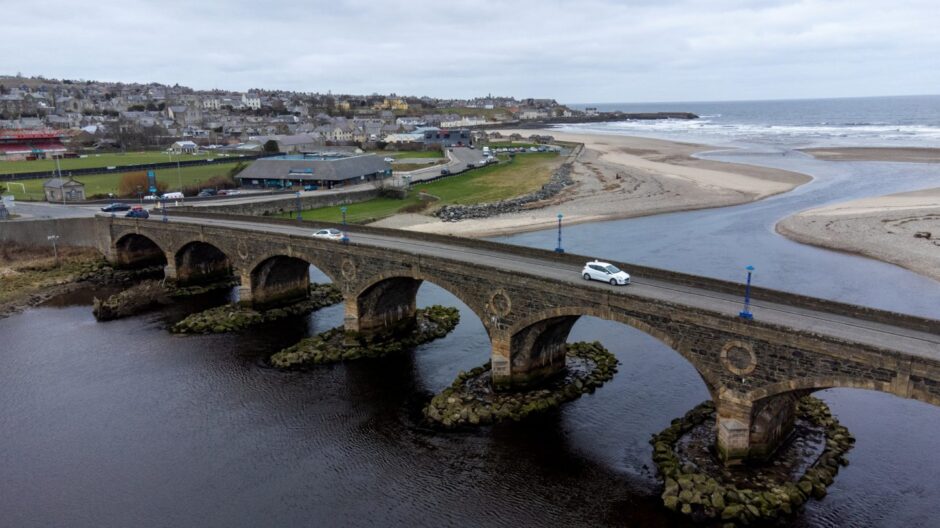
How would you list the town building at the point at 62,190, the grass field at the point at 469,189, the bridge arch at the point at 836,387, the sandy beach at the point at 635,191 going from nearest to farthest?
1. the bridge arch at the point at 836,387
2. the town building at the point at 62,190
3. the sandy beach at the point at 635,191
4. the grass field at the point at 469,189

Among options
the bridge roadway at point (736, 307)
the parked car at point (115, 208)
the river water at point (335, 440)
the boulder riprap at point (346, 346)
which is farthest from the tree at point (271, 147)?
the bridge roadway at point (736, 307)

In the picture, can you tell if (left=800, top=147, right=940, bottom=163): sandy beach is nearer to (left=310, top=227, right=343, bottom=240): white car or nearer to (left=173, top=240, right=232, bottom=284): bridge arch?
(left=310, top=227, right=343, bottom=240): white car

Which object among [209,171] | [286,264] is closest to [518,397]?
[286,264]

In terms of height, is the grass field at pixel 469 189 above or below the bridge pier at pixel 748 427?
above

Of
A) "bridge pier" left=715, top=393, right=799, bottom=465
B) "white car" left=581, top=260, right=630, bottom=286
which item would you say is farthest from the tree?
"bridge pier" left=715, top=393, right=799, bottom=465

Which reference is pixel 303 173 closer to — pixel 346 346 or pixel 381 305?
pixel 381 305

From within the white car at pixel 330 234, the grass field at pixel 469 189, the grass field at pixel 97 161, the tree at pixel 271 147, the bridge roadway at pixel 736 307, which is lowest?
the grass field at pixel 469 189

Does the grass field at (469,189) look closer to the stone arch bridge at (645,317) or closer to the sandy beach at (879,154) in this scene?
the stone arch bridge at (645,317)
